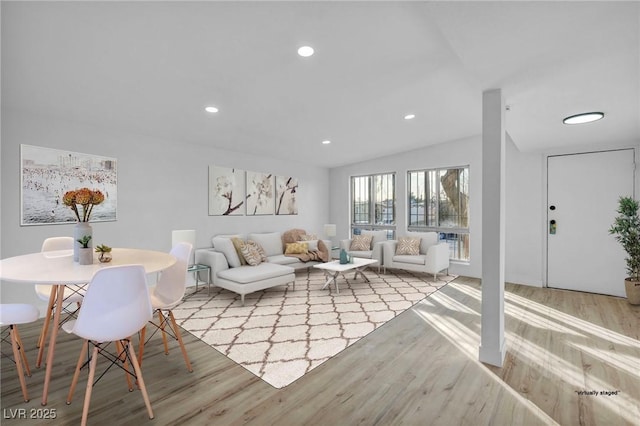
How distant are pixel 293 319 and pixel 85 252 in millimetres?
2137

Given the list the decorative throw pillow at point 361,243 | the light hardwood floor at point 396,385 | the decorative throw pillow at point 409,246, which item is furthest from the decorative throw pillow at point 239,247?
the decorative throw pillow at point 409,246

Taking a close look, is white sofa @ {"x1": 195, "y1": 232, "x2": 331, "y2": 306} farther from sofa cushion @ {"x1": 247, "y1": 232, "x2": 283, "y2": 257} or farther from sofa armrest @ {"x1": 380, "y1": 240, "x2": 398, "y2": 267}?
sofa armrest @ {"x1": 380, "y1": 240, "x2": 398, "y2": 267}

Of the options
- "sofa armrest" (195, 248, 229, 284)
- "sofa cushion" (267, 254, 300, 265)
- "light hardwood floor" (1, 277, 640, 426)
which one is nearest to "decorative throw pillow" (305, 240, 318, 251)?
"sofa cushion" (267, 254, 300, 265)

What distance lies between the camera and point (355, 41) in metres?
2.46

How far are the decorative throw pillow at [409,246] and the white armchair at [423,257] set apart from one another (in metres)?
0.06

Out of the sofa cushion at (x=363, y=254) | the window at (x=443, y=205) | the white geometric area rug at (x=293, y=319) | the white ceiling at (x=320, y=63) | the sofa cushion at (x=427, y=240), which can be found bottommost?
the white geometric area rug at (x=293, y=319)

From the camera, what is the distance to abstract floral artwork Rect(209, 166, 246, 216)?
528 centimetres

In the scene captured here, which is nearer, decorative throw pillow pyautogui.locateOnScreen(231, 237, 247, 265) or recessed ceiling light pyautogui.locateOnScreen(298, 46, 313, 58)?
recessed ceiling light pyautogui.locateOnScreen(298, 46, 313, 58)

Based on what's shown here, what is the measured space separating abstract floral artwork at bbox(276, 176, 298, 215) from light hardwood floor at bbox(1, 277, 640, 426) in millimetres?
3776

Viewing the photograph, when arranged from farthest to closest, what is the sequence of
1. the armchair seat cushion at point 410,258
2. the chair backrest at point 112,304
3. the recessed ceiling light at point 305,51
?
the armchair seat cushion at point 410,258, the recessed ceiling light at point 305,51, the chair backrest at point 112,304

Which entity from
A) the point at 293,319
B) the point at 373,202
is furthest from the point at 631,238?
the point at 293,319

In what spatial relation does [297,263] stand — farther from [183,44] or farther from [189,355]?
[183,44]

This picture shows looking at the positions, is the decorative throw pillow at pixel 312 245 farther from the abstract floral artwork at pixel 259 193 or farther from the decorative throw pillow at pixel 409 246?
the decorative throw pillow at pixel 409 246

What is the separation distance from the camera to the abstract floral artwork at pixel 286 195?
646cm
